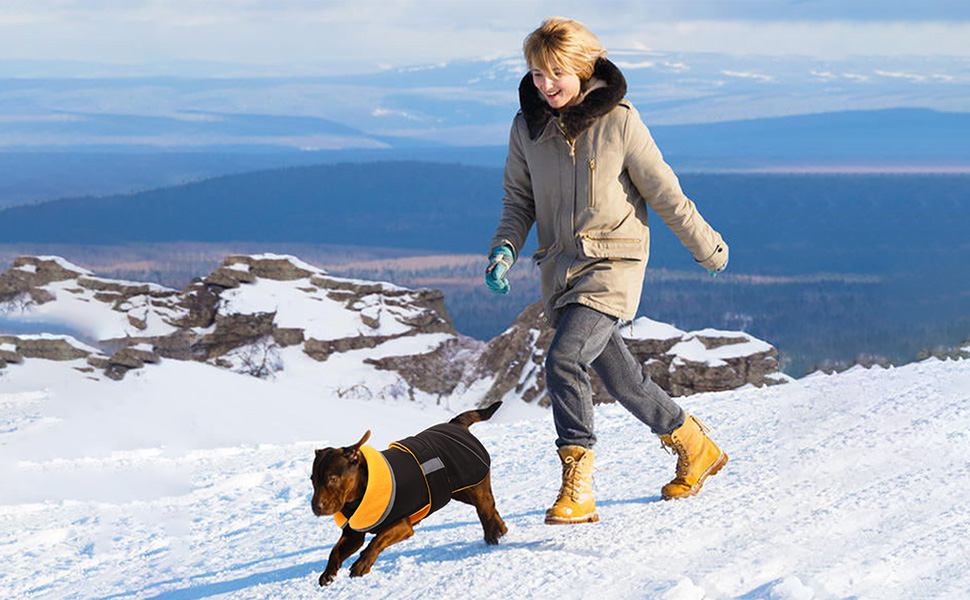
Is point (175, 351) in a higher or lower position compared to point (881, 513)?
lower

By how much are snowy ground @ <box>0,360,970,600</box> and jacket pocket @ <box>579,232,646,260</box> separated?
3.55 ft

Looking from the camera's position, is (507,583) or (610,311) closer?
(507,583)

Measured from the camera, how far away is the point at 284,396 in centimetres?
1614

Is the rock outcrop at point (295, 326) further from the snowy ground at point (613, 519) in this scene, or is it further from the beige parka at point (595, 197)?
the beige parka at point (595, 197)

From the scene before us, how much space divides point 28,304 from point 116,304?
451cm

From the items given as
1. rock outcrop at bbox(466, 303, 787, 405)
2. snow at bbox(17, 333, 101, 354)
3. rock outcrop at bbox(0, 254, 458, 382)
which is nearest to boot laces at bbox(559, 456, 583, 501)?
rock outcrop at bbox(466, 303, 787, 405)

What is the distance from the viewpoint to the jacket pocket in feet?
13.1

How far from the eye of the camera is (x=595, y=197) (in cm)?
396

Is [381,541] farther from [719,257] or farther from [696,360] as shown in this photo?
[696,360]

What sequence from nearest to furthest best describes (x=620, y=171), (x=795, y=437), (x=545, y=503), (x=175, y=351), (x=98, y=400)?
(x=620, y=171) < (x=545, y=503) < (x=795, y=437) < (x=98, y=400) < (x=175, y=351)

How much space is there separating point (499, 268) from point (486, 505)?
0.91 meters

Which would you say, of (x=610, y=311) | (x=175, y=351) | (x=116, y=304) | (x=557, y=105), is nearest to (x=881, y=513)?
(x=610, y=311)

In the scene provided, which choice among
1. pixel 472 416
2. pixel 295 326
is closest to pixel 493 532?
pixel 472 416

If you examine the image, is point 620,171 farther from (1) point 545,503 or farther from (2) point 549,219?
(1) point 545,503
